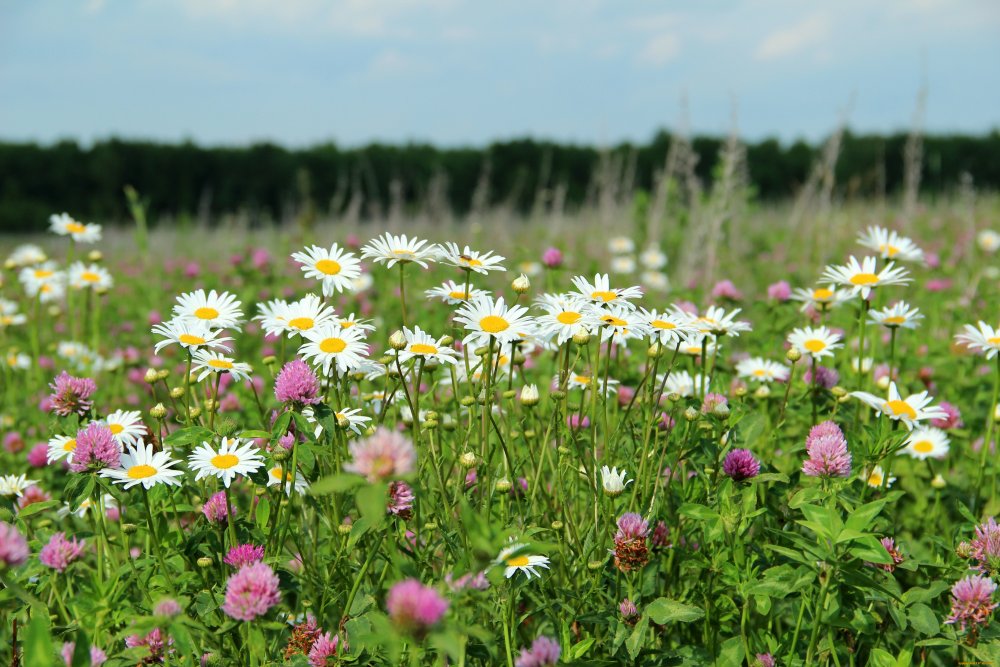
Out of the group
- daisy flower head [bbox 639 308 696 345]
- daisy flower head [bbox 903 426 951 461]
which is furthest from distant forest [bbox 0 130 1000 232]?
daisy flower head [bbox 639 308 696 345]

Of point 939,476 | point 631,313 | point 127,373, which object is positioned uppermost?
point 631,313

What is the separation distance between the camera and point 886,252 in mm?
2412

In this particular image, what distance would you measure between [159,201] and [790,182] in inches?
668

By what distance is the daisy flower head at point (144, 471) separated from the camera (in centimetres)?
148

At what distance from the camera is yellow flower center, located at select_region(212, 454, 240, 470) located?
1508 millimetres

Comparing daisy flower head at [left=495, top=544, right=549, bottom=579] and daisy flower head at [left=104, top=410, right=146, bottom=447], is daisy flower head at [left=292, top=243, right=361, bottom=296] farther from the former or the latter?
daisy flower head at [left=495, top=544, right=549, bottom=579]

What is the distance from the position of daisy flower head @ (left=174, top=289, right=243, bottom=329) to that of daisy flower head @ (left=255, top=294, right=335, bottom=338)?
0.11m

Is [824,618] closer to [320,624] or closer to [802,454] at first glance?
[802,454]

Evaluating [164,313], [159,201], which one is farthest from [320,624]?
[159,201]

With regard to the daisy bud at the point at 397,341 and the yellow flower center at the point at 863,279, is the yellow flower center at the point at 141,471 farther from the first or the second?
the yellow flower center at the point at 863,279

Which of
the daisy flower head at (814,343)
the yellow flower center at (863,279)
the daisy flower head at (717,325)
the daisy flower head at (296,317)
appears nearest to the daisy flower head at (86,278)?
the daisy flower head at (296,317)

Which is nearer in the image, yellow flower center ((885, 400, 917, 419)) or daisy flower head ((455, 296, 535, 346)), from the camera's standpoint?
daisy flower head ((455, 296, 535, 346))

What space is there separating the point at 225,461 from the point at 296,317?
1.08 ft

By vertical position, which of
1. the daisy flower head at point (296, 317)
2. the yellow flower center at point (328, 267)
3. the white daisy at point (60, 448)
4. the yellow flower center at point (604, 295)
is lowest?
the white daisy at point (60, 448)
